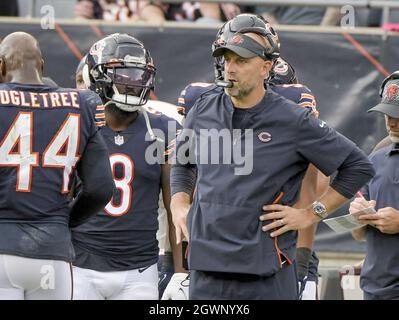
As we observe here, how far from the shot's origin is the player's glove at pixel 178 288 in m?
5.91

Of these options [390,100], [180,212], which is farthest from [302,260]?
[390,100]

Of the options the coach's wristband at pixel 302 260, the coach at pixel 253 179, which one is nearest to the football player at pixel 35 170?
the coach at pixel 253 179

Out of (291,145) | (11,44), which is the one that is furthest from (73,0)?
(291,145)

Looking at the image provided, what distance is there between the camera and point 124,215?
244 inches

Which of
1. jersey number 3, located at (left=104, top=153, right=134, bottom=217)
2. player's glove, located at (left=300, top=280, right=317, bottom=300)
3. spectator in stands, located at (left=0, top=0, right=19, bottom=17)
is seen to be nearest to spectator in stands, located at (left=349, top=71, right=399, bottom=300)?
player's glove, located at (left=300, top=280, right=317, bottom=300)

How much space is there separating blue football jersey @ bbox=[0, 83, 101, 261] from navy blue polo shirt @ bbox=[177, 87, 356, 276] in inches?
24.8

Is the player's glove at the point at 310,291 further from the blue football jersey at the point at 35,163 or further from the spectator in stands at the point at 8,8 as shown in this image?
the spectator in stands at the point at 8,8

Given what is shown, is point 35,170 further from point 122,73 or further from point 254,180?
point 122,73

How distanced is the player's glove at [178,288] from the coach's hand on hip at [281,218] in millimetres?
1035

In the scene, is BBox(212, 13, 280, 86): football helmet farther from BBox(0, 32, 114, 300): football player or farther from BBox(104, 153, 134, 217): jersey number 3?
BBox(104, 153, 134, 217): jersey number 3

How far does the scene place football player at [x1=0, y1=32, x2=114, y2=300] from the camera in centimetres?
516

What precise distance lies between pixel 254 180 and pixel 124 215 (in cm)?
138
